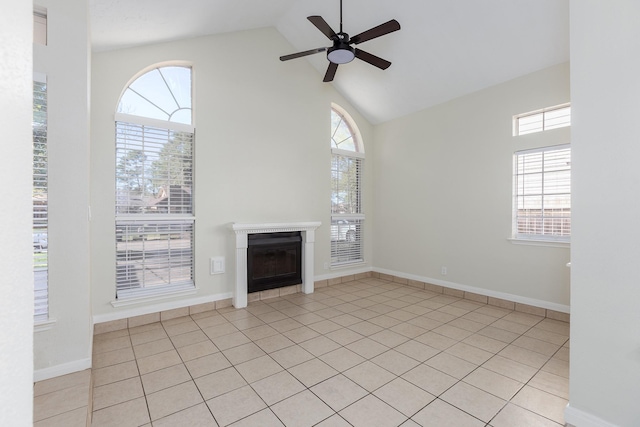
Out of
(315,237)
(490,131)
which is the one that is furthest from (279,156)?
(490,131)

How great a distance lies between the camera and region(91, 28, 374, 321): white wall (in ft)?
10.4

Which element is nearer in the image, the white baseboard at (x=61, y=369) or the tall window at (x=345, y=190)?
the white baseboard at (x=61, y=369)

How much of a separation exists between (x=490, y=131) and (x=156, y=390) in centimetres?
471

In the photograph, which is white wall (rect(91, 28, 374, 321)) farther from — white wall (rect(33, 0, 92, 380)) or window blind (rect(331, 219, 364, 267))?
white wall (rect(33, 0, 92, 380))

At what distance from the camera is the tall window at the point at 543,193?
3502mm

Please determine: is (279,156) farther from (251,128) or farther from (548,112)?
(548,112)

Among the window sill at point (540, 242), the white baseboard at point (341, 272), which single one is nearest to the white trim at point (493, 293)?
the white baseboard at point (341, 272)

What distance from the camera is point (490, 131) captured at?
13.3 ft

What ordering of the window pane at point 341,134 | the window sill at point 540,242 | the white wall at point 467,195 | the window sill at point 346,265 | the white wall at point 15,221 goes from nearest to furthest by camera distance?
the white wall at point 15,221, the window sill at point 540,242, the white wall at point 467,195, the window sill at point 346,265, the window pane at point 341,134

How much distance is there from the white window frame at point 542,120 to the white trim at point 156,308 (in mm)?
4463

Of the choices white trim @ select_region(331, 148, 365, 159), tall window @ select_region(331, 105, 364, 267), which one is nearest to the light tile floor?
tall window @ select_region(331, 105, 364, 267)

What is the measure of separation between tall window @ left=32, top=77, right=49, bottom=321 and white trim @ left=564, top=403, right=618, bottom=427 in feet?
12.0

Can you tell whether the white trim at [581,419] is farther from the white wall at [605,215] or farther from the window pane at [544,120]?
the window pane at [544,120]

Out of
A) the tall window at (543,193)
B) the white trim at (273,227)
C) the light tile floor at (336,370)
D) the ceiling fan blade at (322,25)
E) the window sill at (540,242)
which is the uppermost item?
the ceiling fan blade at (322,25)
